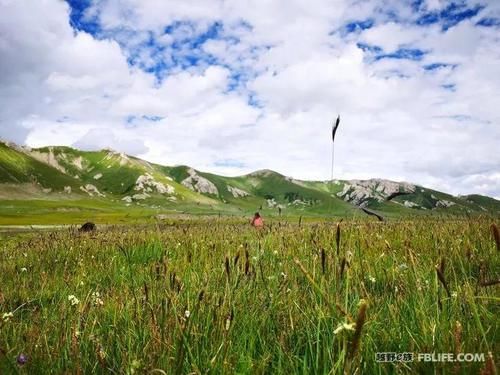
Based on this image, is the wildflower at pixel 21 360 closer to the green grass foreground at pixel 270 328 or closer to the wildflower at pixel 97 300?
the green grass foreground at pixel 270 328

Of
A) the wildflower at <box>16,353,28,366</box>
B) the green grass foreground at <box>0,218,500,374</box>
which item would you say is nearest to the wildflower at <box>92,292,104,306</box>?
the green grass foreground at <box>0,218,500,374</box>

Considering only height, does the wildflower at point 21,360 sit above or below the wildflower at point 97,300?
above

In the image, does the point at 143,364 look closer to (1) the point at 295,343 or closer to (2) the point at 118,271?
(1) the point at 295,343

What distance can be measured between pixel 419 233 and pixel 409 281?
5314 millimetres

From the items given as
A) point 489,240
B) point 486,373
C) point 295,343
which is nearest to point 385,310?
point 295,343

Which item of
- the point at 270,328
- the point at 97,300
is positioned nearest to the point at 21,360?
the point at 270,328

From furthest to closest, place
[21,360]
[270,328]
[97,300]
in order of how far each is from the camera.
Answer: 1. [97,300]
2. [270,328]
3. [21,360]

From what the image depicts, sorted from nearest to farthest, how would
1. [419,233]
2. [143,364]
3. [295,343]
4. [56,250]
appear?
[143,364] → [295,343] → [419,233] → [56,250]

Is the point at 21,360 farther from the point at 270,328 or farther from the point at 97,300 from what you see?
the point at 97,300

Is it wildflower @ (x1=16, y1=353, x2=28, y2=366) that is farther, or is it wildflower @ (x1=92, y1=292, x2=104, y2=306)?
wildflower @ (x1=92, y1=292, x2=104, y2=306)

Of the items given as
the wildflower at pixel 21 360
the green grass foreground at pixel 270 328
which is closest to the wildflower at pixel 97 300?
the green grass foreground at pixel 270 328

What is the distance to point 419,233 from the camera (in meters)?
9.20

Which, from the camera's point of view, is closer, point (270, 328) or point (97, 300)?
point (270, 328)

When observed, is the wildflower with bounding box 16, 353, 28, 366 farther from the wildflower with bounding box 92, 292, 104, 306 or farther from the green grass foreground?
the wildflower with bounding box 92, 292, 104, 306
